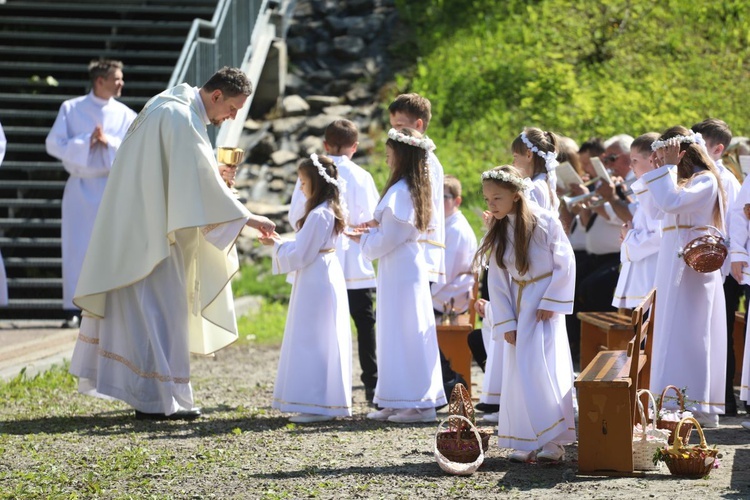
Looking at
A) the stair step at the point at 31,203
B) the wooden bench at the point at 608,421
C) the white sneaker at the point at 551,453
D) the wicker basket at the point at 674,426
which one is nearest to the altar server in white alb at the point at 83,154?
the stair step at the point at 31,203

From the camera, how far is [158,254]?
7.70 m

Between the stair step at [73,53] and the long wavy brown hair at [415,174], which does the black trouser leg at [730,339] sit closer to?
the long wavy brown hair at [415,174]

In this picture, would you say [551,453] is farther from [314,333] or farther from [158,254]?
[158,254]

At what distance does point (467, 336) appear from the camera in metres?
8.54

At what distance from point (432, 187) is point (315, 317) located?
3.81 ft

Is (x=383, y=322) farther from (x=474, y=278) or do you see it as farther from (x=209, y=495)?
(x=209, y=495)

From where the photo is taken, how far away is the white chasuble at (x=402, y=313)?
25.2 feet

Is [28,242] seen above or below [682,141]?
below

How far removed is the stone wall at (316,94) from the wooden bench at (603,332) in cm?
764

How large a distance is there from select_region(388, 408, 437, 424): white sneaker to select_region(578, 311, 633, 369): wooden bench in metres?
1.34

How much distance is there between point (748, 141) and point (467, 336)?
10.4ft

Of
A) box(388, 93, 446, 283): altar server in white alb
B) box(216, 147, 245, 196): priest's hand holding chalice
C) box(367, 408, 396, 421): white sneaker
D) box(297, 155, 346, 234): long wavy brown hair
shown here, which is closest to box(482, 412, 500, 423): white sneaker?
box(367, 408, 396, 421): white sneaker

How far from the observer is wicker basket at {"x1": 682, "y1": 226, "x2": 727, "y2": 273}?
281 inches

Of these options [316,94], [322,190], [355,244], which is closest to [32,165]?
[316,94]
